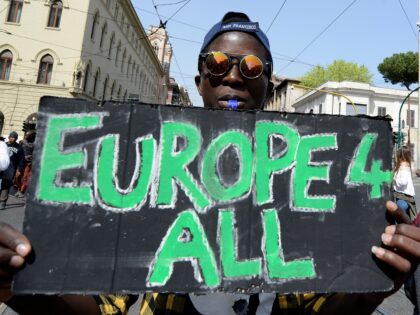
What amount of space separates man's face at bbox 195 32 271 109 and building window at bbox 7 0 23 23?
27.7 m

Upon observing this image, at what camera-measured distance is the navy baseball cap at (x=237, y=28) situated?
1729 millimetres

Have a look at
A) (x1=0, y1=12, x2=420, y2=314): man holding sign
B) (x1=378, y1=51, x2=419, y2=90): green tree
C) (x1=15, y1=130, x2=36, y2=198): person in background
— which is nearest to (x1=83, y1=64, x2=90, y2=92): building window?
(x1=15, y1=130, x2=36, y2=198): person in background

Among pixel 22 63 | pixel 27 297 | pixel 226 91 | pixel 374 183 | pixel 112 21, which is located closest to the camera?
pixel 27 297

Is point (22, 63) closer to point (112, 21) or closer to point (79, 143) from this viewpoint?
point (112, 21)

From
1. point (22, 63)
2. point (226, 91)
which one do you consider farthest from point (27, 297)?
point (22, 63)

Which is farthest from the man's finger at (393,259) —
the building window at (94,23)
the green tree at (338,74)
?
the green tree at (338,74)

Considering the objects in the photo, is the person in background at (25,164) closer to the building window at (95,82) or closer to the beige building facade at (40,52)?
the beige building facade at (40,52)

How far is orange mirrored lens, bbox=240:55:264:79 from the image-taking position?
63.5 inches

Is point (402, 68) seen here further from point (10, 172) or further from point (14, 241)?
point (14, 241)

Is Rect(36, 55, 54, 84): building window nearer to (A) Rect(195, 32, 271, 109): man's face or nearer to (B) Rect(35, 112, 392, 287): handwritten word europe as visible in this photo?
(A) Rect(195, 32, 271, 109): man's face

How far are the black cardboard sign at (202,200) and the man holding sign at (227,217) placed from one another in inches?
2.3

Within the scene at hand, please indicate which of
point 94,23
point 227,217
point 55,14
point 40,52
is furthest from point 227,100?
point 94,23

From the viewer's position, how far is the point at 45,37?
77.6 feet

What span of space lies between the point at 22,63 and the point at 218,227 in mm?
27084
